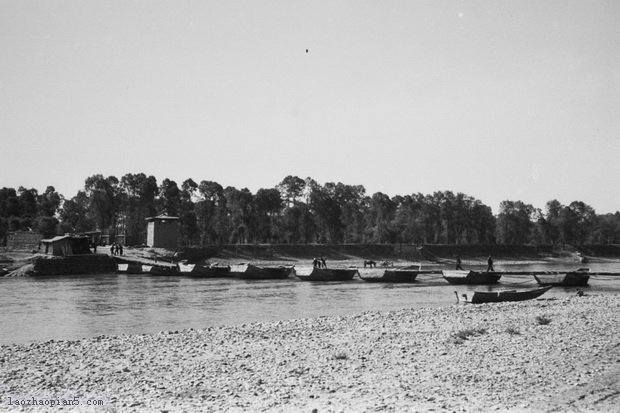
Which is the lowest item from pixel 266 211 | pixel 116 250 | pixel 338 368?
pixel 338 368

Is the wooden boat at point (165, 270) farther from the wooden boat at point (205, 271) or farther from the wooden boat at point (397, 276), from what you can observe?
the wooden boat at point (397, 276)

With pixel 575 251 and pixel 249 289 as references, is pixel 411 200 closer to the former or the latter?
pixel 575 251

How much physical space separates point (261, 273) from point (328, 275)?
8.52 m

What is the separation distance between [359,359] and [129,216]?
11115cm

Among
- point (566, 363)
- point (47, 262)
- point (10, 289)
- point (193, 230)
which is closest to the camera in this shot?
point (566, 363)

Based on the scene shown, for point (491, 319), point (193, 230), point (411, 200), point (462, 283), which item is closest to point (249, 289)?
point (462, 283)

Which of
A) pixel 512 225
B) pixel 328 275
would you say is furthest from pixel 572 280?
pixel 512 225

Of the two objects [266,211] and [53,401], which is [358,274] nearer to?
[53,401]

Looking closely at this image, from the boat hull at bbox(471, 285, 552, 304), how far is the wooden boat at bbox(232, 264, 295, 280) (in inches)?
1331

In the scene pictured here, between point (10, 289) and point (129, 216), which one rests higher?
point (129, 216)

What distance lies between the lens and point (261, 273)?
6244cm

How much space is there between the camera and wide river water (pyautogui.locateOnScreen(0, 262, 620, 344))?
25.9 m

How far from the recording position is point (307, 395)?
11.7 m

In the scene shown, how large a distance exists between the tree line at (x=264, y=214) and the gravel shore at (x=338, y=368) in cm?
8505
